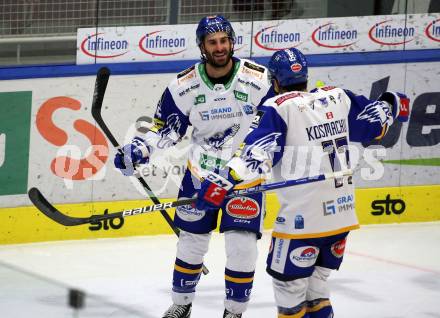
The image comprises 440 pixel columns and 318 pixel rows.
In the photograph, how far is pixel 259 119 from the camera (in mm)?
3895

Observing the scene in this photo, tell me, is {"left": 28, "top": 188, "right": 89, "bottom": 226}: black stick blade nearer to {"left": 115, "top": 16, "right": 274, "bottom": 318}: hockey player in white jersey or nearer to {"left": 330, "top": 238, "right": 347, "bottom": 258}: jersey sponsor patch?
{"left": 115, "top": 16, "right": 274, "bottom": 318}: hockey player in white jersey

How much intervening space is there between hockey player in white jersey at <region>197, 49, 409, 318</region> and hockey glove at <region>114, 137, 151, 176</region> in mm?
827

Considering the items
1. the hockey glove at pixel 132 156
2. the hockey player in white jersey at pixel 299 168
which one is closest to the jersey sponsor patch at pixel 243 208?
the hockey glove at pixel 132 156

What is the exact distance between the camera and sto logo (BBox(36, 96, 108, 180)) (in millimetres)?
7035

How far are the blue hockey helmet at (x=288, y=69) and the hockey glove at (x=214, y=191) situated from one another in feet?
1.54

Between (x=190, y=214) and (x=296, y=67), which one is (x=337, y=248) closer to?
(x=296, y=67)

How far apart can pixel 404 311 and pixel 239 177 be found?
183 cm

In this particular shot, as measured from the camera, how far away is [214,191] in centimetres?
401

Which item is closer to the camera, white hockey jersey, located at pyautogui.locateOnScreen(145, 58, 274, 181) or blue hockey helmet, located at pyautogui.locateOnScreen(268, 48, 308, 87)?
blue hockey helmet, located at pyautogui.locateOnScreen(268, 48, 308, 87)

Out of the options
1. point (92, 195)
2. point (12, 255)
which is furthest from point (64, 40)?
point (12, 255)

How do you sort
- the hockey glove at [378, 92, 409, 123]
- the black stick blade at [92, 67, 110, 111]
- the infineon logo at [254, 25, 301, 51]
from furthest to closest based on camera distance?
the infineon logo at [254, 25, 301, 51], the black stick blade at [92, 67, 110, 111], the hockey glove at [378, 92, 409, 123]

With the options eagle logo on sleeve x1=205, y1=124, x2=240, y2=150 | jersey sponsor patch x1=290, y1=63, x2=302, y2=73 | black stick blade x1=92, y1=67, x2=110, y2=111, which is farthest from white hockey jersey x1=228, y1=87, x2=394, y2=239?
black stick blade x1=92, y1=67, x2=110, y2=111

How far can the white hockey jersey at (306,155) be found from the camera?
12.6 feet

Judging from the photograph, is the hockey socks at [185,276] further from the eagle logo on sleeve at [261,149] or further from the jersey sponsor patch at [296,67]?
the jersey sponsor patch at [296,67]
